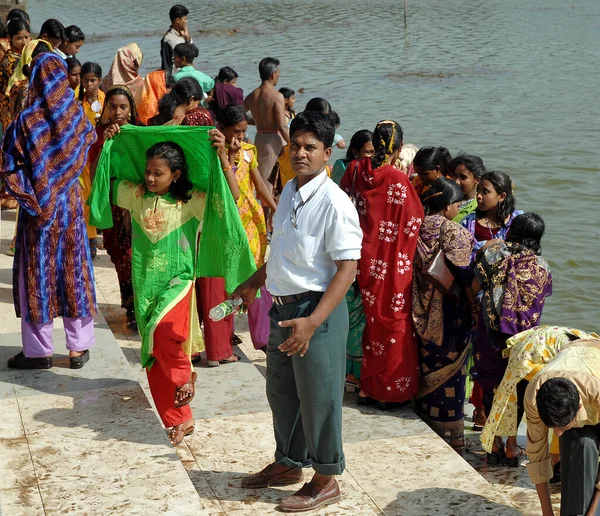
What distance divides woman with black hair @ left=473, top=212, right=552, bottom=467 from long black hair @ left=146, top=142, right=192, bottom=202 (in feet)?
5.33

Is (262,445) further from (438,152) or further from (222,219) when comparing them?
(438,152)

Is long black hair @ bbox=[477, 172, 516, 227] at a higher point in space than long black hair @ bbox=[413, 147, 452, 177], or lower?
lower

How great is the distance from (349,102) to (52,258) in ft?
45.7

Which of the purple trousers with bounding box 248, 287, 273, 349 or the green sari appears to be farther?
the purple trousers with bounding box 248, 287, 273, 349

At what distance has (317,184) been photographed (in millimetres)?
4000

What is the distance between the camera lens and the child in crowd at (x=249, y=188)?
20.0 feet

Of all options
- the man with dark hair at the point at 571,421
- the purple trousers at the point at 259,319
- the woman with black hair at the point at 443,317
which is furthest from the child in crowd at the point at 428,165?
the man with dark hair at the point at 571,421

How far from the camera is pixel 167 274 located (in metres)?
4.99

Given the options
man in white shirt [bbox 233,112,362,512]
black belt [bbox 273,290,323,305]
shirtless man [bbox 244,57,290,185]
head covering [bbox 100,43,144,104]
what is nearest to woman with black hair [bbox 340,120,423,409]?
man in white shirt [bbox 233,112,362,512]

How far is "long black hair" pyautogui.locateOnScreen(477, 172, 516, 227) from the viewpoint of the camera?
5.82 meters

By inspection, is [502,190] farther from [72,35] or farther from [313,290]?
[72,35]

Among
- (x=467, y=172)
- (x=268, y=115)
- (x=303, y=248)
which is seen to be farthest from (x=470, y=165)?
(x=268, y=115)

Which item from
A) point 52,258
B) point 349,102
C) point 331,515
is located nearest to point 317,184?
point 331,515

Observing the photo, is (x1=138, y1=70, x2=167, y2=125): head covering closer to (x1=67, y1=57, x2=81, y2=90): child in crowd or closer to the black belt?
(x1=67, y1=57, x2=81, y2=90): child in crowd
